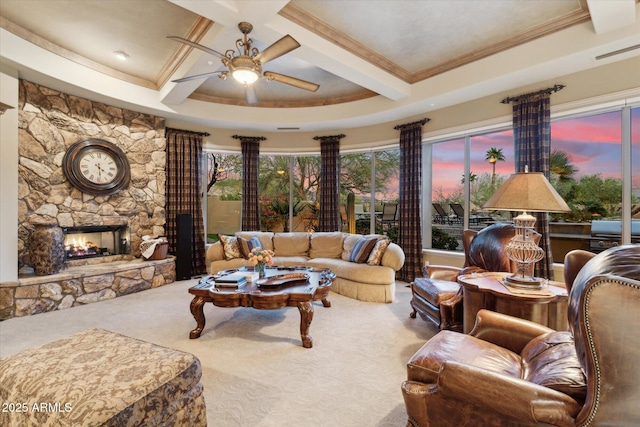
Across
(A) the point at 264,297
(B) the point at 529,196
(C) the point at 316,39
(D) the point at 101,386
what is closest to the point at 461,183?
(B) the point at 529,196

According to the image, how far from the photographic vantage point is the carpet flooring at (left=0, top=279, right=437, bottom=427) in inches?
74.0

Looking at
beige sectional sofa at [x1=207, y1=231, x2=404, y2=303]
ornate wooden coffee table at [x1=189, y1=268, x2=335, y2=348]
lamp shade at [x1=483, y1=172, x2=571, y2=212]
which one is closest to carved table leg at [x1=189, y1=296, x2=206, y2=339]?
ornate wooden coffee table at [x1=189, y1=268, x2=335, y2=348]

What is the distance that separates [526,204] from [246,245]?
13.3 ft

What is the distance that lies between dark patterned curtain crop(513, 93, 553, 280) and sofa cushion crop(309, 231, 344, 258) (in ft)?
9.29

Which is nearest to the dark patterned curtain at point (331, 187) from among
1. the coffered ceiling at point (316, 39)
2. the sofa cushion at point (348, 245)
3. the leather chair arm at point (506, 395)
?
the sofa cushion at point (348, 245)

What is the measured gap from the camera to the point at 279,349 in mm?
2678

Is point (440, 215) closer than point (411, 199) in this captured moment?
No

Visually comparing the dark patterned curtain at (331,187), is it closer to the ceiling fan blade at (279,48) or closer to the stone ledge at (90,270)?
the stone ledge at (90,270)

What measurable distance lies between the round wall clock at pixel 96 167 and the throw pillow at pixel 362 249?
3.97 metres

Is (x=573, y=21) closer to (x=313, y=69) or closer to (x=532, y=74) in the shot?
(x=532, y=74)

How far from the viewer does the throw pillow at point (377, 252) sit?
168 inches

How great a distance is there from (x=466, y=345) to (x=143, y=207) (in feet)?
17.7

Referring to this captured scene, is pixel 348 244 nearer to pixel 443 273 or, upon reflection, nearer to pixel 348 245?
pixel 348 245

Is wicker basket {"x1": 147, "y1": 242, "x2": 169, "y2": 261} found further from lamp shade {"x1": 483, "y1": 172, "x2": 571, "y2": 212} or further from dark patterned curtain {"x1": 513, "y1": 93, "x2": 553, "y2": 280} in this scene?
dark patterned curtain {"x1": 513, "y1": 93, "x2": 553, "y2": 280}
